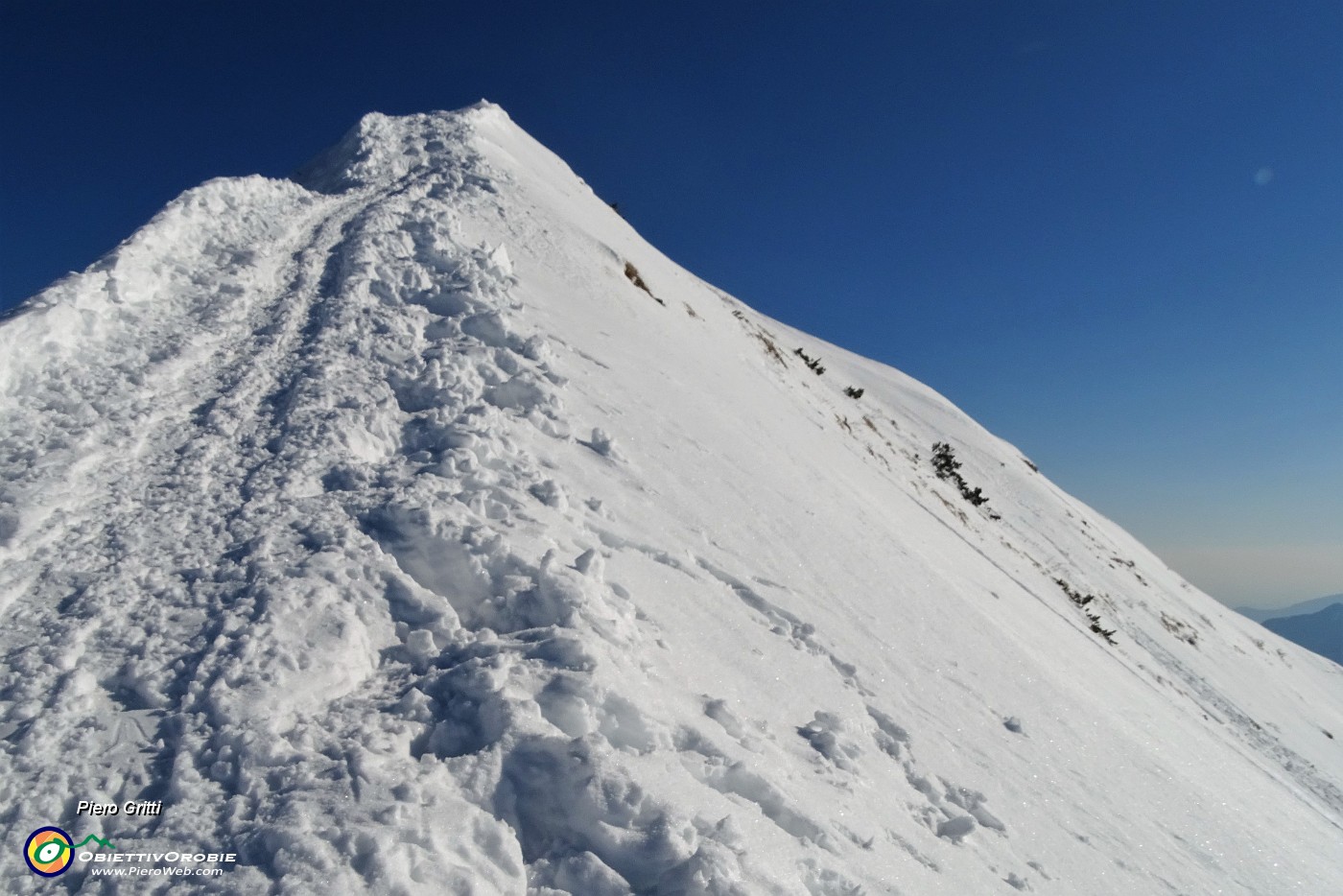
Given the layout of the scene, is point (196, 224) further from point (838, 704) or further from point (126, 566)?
point (838, 704)

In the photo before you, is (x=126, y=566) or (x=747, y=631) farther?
(x=747, y=631)

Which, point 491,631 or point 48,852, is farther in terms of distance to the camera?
point 491,631

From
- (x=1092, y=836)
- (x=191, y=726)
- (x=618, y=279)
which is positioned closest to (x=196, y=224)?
(x=618, y=279)

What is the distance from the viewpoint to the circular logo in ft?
10.1

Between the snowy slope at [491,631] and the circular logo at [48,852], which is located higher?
the snowy slope at [491,631]

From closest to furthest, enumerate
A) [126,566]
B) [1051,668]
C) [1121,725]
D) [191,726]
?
1. [191,726]
2. [126,566]
3. [1121,725]
4. [1051,668]

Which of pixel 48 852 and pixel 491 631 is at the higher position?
pixel 491 631

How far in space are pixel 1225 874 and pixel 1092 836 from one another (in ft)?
4.55

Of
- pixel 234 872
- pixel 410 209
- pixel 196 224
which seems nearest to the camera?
pixel 234 872

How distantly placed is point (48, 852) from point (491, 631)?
88.8 inches

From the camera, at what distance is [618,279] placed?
14883mm

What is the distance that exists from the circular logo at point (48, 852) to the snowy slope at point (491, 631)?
0.15 ft

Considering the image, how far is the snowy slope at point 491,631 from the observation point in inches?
141

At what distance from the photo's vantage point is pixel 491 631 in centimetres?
475
